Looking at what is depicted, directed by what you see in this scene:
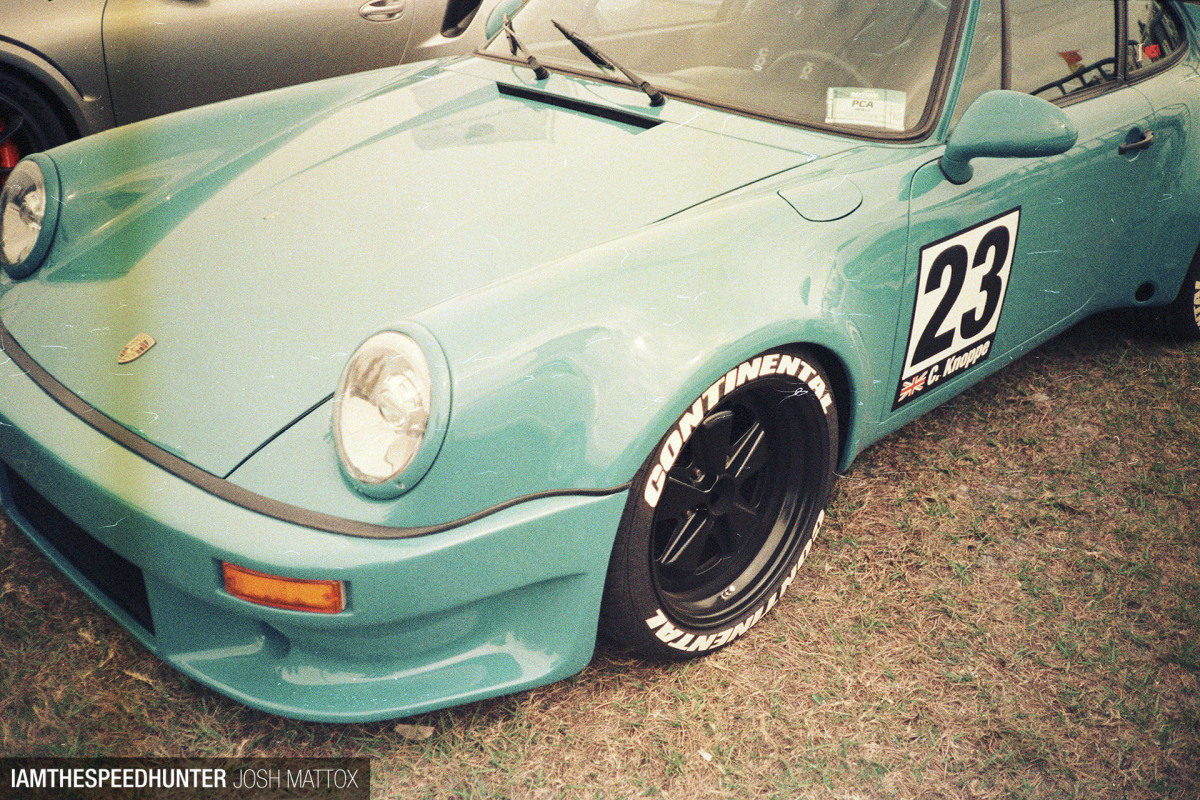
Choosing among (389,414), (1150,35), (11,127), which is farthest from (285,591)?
(1150,35)

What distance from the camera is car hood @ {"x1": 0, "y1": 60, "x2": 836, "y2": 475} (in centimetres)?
159

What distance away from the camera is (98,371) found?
5.43ft

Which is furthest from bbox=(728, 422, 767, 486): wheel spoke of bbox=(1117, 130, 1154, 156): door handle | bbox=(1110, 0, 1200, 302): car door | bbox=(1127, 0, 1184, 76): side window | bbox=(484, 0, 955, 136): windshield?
bbox=(1127, 0, 1184, 76): side window

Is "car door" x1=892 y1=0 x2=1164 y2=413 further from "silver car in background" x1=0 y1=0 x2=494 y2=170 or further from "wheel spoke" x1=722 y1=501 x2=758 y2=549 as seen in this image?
"silver car in background" x1=0 y1=0 x2=494 y2=170

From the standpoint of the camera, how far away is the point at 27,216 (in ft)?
6.66

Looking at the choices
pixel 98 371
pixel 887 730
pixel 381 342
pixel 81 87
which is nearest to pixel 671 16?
pixel 381 342

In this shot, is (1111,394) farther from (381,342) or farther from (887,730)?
(381,342)

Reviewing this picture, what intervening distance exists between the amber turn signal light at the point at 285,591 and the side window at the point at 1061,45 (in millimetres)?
1878

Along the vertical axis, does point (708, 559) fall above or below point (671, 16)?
below

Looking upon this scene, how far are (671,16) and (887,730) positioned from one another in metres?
1.69

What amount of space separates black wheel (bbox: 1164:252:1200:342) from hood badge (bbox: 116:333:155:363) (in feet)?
9.56

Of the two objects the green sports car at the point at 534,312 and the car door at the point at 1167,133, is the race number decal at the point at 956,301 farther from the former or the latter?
the car door at the point at 1167,133

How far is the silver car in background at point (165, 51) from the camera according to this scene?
9.76 feet

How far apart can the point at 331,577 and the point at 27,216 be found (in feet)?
4.08
